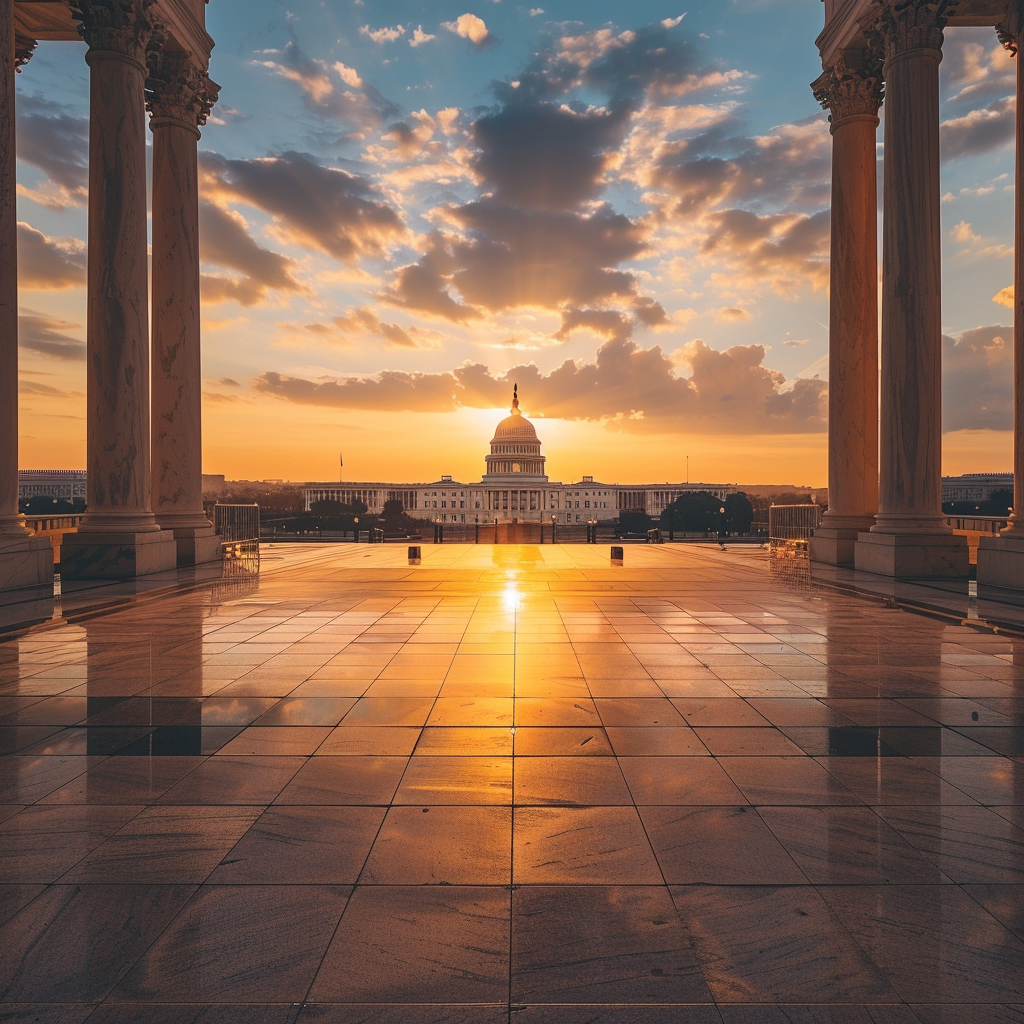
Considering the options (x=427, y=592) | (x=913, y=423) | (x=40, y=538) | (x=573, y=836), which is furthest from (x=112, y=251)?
(x=913, y=423)

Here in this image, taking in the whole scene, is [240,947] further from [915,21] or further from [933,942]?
[915,21]

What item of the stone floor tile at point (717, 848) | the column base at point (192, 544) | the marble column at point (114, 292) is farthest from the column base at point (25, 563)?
the stone floor tile at point (717, 848)

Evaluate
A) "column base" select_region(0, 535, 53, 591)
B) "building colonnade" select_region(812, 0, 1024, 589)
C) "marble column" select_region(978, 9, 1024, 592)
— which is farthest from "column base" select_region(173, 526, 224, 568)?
"marble column" select_region(978, 9, 1024, 592)

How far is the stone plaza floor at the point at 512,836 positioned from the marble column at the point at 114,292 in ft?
37.0

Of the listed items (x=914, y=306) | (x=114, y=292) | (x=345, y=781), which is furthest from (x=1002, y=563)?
(x=114, y=292)

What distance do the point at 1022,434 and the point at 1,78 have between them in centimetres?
2658

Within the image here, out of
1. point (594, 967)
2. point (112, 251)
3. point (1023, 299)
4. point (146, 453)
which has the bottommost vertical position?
point (594, 967)

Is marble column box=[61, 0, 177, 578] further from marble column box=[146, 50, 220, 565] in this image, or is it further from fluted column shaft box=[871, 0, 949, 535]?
fluted column shaft box=[871, 0, 949, 535]

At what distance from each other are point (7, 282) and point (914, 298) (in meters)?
23.8

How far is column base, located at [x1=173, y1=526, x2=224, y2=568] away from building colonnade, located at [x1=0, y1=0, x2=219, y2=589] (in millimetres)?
40

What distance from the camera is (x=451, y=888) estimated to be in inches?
190

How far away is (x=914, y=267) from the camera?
2122cm

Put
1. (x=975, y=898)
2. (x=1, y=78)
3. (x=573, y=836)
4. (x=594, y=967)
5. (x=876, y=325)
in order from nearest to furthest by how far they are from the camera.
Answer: (x=594, y=967) → (x=975, y=898) → (x=573, y=836) → (x=1, y=78) → (x=876, y=325)

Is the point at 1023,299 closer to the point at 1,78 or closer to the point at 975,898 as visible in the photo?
the point at 975,898
